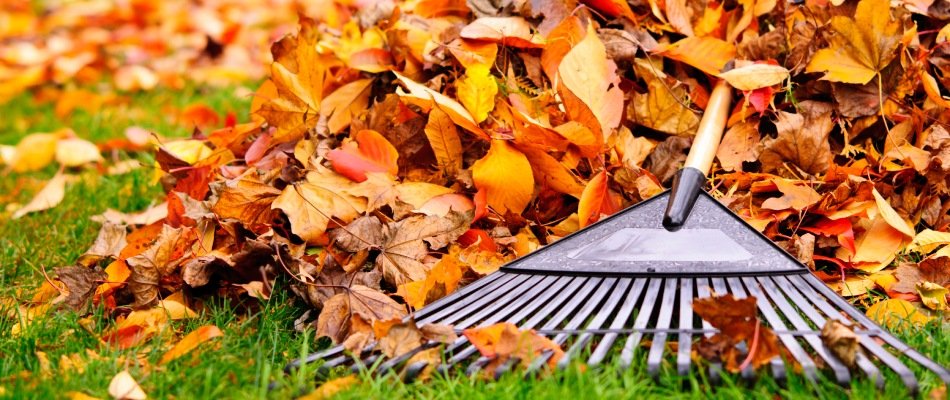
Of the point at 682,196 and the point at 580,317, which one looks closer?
the point at 580,317

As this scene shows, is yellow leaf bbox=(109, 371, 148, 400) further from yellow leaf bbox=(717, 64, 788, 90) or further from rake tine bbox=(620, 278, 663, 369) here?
yellow leaf bbox=(717, 64, 788, 90)

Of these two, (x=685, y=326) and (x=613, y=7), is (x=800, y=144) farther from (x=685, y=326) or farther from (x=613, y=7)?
(x=685, y=326)

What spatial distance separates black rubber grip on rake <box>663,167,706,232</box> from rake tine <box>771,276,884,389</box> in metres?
0.20

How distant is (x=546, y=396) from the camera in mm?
1250

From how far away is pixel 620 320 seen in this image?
1.39 metres

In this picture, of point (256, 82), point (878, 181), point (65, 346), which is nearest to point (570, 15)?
point (878, 181)

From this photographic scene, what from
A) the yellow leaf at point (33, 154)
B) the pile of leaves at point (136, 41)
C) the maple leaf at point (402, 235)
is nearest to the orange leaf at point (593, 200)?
the maple leaf at point (402, 235)

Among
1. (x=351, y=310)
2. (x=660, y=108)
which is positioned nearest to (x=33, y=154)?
(x=351, y=310)

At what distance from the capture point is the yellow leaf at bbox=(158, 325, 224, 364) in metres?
1.46

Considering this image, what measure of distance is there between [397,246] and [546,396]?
54 centimetres

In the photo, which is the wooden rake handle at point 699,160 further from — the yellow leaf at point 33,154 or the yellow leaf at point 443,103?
the yellow leaf at point 33,154

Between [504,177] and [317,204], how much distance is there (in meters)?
0.36

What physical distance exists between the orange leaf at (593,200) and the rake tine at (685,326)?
305mm

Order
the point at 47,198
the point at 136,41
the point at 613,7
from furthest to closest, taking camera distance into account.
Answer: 1. the point at 136,41
2. the point at 47,198
3. the point at 613,7
